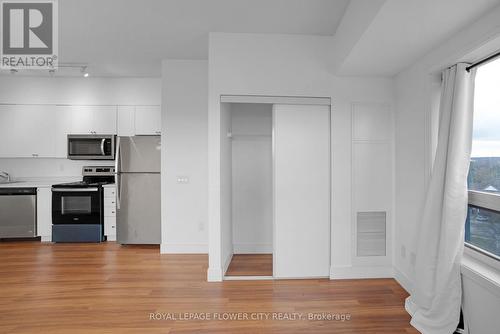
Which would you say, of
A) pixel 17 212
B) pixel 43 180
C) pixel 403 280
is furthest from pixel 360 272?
pixel 43 180

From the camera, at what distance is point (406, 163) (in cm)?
298

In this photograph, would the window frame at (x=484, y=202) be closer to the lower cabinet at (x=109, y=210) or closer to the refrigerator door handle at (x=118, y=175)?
the refrigerator door handle at (x=118, y=175)

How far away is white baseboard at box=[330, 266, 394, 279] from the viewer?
318cm

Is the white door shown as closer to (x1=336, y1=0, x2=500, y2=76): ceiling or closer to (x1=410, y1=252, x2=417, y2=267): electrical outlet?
(x1=336, y1=0, x2=500, y2=76): ceiling

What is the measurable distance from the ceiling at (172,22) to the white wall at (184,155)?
0.31 metres

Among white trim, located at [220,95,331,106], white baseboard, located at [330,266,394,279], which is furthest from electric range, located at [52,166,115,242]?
white baseboard, located at [330,266,394,279]

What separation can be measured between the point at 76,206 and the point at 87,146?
100cm

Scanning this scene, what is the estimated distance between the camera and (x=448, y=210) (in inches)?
87.5

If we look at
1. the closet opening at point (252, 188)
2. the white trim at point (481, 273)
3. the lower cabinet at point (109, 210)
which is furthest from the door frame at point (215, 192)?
the lower cabinet at point (109, 210)

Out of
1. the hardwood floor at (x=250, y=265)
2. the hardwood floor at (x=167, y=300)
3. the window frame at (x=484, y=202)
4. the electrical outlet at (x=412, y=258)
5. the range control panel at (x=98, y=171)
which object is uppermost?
the range control panel at (x=98, y=171)

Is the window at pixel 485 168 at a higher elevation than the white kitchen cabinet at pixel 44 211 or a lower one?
higher

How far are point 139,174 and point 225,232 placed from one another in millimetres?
1804

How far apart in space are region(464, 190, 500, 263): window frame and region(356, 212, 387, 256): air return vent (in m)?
0.93

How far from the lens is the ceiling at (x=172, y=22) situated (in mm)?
2641
